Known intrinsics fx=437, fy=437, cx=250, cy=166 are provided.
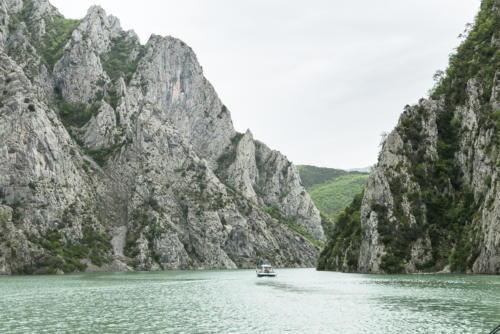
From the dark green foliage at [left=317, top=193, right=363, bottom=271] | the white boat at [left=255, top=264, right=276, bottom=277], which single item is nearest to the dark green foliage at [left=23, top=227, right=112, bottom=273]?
the white boat at [left=255, top=264, right=276, bottom=277]

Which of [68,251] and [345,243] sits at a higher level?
[345,243]

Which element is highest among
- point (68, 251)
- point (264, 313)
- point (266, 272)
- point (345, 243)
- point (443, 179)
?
point (443, 179)

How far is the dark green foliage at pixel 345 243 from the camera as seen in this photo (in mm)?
127731

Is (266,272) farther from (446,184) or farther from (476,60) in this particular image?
(476,60)

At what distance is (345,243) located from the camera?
454 ft

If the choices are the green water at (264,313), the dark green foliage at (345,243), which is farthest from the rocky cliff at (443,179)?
the green water at (264,313)

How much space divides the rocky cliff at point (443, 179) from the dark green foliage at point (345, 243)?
52cm

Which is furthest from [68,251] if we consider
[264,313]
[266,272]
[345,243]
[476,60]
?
[476,60]

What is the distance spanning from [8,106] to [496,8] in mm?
176209

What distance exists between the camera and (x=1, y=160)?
162m

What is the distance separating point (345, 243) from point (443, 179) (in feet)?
123

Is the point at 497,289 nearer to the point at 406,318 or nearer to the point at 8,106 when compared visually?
the point at 406,318

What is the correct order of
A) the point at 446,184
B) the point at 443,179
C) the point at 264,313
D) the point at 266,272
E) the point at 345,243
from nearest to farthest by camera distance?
the point at 264,313, the point at 446,184, the point at 443,179, the point at 266,272, the point at 345,243

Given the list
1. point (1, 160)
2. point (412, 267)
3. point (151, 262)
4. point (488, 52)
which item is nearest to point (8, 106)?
point (1, 160)
